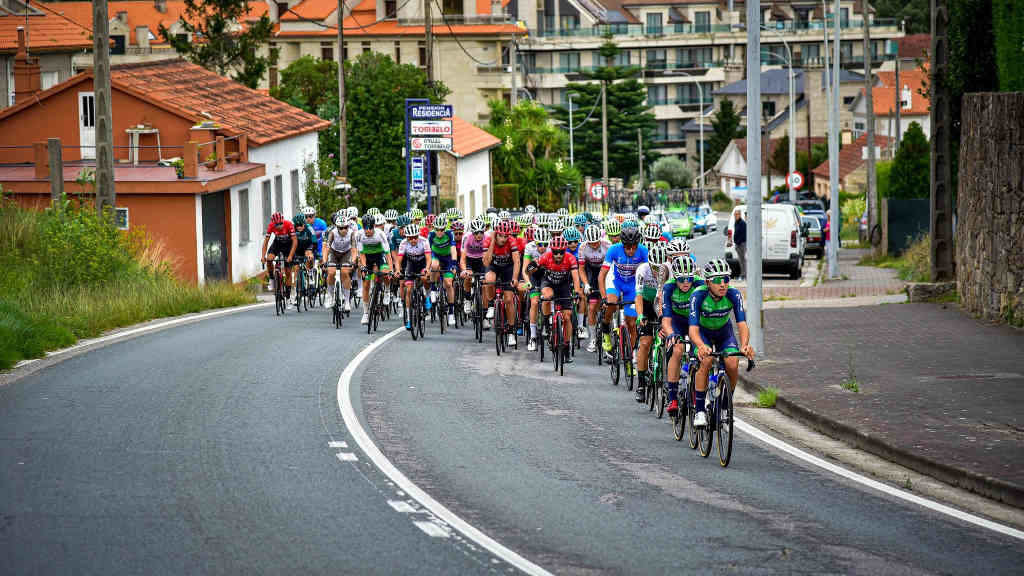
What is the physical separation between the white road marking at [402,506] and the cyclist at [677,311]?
3550 mm

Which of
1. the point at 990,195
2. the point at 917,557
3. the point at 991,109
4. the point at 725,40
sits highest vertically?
the point at 725,40

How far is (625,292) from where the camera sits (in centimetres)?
1691

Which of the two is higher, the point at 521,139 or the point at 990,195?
the point at 521,139

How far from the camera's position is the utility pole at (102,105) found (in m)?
25.9

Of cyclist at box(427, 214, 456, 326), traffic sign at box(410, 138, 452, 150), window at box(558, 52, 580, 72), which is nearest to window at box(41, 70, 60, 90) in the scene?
traffic sign at box(410, 138, 452, 150)

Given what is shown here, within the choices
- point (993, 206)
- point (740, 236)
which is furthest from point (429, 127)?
point (993, 206)

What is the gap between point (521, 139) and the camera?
262ft

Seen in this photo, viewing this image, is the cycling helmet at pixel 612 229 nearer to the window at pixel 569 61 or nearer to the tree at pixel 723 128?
the tree at pixel 723 128

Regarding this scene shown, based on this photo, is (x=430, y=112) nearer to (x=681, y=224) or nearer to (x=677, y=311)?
(x=677, y=311)

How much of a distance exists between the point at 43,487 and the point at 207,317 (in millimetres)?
16335

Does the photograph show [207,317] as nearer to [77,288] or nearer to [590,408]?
[77,288]

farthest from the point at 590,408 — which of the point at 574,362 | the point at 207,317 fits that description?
the point at 207,317

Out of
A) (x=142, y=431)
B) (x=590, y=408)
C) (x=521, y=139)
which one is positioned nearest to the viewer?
(x=142, y=431)

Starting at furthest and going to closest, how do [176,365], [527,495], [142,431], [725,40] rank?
[725,40], [176,365], [142,431], [527,495]
